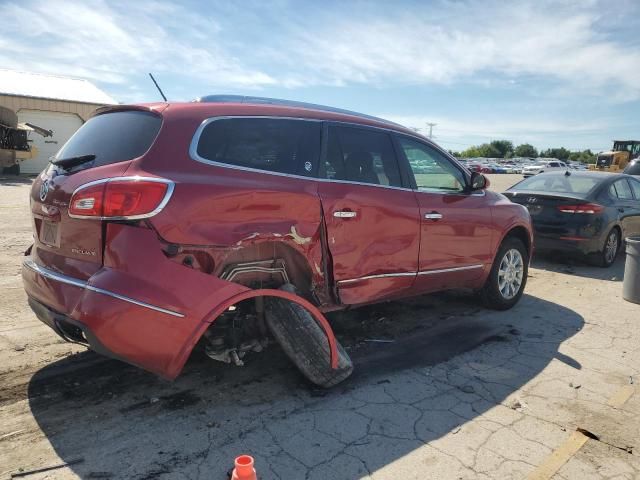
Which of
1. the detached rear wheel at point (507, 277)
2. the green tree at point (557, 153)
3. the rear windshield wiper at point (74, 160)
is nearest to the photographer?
the rear windshield wiper at point (74, 160)

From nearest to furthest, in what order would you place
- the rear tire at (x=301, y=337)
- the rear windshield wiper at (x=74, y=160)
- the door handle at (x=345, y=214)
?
the rear windshield wiper at (x=74, y=160) < the rear tire at (x=301, y=337) < the door handle at (x=345, y=214)

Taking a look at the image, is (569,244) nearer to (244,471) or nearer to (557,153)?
(244,471)

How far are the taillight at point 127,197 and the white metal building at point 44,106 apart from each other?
92.1ft

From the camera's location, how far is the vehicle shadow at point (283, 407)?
2.87 metres

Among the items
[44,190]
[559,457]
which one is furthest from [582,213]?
[44,190]

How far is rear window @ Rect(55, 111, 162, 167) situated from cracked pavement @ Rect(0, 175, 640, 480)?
1.60 meters

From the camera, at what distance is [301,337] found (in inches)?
145

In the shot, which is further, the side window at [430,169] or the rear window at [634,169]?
the rear window at [634,169]

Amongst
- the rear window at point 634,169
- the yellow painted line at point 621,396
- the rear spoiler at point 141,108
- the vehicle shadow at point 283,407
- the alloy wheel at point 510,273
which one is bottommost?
the vehicle shadow at point 283,407

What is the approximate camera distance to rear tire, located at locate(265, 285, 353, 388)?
3684mm

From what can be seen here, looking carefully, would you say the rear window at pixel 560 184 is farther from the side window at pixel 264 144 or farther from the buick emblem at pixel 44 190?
the buick emblem at pixel 44 190

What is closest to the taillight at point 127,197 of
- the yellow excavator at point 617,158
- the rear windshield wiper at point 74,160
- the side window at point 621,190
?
the rear windshield wiper at point 74,160

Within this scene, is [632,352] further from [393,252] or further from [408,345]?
[393,252]

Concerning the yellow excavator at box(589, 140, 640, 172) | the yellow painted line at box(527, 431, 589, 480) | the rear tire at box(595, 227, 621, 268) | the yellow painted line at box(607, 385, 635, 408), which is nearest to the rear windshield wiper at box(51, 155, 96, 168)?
the yellow painted line at box(527, 431, 589, 480)
